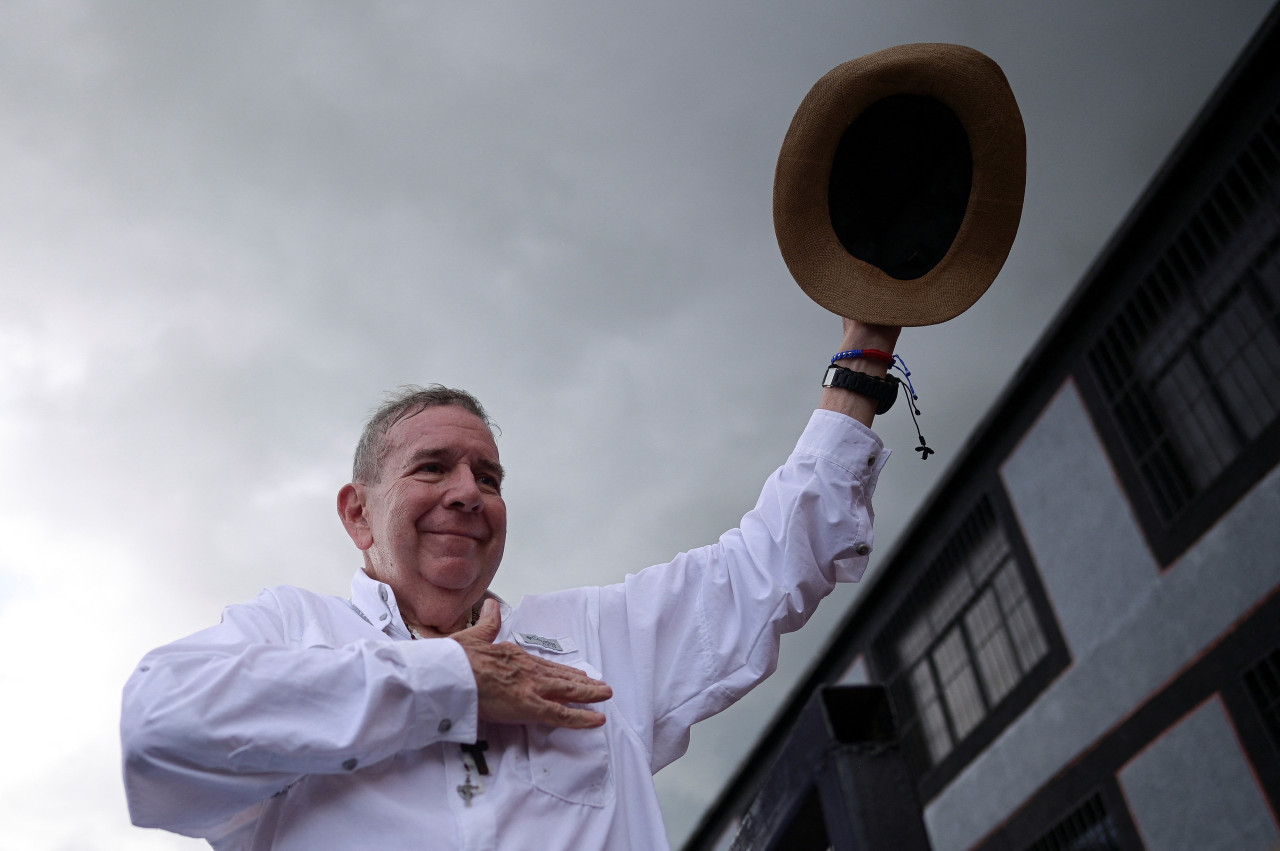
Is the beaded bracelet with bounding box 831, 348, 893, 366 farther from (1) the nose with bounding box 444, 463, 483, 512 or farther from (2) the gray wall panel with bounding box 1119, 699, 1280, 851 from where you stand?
(2) the gray wall panel with bounding box 1119, 699, 1280, 851

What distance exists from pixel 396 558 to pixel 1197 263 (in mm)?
8873

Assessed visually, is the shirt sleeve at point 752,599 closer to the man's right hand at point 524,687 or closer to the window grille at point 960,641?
the man's right hand at point 524,687

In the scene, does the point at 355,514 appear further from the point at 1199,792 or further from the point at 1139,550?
the point at 1139,550

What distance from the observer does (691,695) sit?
75.2 inches

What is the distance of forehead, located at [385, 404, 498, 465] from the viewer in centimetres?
212

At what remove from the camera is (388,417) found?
226cm

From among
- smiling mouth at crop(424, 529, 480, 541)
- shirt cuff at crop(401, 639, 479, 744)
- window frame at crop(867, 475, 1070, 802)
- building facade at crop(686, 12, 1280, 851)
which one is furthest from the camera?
window frame at crop(867, 475, 1070, 802)

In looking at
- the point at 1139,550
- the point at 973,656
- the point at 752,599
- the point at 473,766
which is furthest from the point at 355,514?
the point at 973,656

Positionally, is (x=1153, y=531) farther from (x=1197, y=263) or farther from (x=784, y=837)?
(x=784, y=837)

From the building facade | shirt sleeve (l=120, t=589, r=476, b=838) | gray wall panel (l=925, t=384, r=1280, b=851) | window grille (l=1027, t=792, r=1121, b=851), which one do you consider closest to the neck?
shirt sleeve (l=120, t=589, r=476, b=838)

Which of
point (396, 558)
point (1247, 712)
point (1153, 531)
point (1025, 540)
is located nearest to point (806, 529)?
point (396, 558)

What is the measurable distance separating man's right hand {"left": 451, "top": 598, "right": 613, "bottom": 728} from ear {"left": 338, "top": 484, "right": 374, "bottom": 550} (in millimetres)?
606

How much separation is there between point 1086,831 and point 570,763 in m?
9.54

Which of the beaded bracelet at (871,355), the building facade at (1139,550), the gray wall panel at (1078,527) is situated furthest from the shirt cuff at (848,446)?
the gray wall panel at (1078,527)
